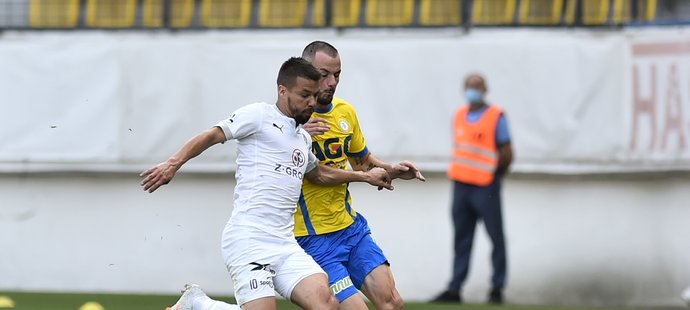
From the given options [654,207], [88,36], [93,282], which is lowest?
[93,282]

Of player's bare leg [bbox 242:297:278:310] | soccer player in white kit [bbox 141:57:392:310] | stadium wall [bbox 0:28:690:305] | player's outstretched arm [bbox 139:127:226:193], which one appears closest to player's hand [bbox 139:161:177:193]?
player's outstretched arm [bbox 139:127:226:193]

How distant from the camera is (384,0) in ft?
53.0

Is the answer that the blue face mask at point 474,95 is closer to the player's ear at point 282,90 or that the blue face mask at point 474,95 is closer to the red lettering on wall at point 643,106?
the red lettering on wall at point 643,106

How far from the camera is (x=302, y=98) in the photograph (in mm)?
8344

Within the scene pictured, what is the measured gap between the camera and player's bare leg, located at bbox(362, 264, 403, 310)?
345 inches

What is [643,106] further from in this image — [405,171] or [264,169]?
[264,169]

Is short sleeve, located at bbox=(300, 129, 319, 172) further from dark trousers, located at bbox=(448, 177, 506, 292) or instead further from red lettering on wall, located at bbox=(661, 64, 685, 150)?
red lettering on wall, located at bbox=(661, 64, 685, 150)

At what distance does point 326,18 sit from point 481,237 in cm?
284

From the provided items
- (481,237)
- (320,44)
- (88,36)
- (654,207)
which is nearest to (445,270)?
(481,237)

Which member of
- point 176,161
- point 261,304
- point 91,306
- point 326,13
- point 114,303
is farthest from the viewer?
point 326,13

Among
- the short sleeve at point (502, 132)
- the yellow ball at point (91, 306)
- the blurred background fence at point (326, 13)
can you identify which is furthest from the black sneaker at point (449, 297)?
the yellow ball at point (91, 306)

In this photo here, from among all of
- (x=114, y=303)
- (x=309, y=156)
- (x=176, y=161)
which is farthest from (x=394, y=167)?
(x=114, y=303)

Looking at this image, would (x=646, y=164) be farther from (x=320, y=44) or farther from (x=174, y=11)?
(x=320, y=44)

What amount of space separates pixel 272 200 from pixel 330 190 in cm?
67
